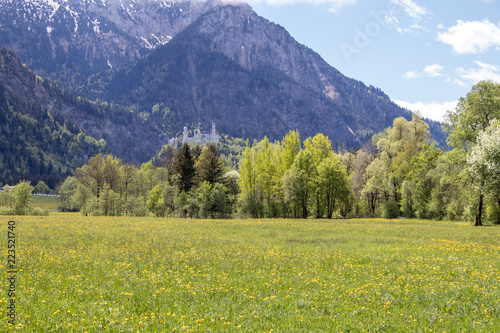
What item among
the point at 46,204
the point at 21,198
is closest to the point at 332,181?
the point at 21,198

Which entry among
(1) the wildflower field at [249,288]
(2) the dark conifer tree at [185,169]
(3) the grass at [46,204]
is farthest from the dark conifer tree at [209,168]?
(3) the grass at [46,204]

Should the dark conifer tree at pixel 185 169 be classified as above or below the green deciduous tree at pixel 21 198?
above

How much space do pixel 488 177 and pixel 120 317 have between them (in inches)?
1702

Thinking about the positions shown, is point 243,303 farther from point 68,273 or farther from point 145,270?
point 68,273

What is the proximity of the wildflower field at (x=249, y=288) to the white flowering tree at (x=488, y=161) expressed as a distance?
16.6 meters

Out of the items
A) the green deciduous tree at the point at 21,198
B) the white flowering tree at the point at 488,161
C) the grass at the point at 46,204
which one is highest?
the white flowering tree at the point at 488,161

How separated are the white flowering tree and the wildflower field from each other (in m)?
16.6

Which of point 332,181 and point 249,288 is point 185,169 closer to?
point 332,181

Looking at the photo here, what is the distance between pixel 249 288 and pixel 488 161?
37.2 m

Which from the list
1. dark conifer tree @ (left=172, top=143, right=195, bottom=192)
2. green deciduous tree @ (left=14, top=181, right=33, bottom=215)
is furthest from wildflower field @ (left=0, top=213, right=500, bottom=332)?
green deciduous tree @ (left=14, top=181, right=33, bottom=215)

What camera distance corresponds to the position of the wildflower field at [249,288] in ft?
32.4

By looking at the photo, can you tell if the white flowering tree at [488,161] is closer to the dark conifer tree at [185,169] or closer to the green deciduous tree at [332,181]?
the green deciduous tree at [332,181]

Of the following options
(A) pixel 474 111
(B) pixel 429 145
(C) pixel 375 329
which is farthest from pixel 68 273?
(B) pixel 429 145

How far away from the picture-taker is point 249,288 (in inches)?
548
